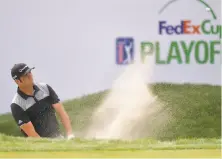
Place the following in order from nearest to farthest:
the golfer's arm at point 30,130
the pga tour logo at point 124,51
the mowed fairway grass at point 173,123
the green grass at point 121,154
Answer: the green grass at point 121,154 → the mowed fairway grass at point 173,123 → the golfer's arm at point 30,130 → the pga tour logo at point 124,51

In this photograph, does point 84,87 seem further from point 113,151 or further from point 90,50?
point 113,151

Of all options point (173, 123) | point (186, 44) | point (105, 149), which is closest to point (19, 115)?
point (105, 149)

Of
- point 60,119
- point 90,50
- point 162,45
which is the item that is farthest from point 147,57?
point 60,119

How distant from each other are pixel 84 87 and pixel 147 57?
0.34 m

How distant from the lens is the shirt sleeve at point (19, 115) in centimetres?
275

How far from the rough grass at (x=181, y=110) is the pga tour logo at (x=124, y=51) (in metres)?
0.17

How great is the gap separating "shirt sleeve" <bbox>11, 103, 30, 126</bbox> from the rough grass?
0.03m

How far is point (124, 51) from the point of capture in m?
2.86

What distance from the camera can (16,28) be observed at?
9.23ft

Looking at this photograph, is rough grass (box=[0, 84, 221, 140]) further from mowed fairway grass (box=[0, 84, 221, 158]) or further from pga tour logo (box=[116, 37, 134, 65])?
pga tour logo (box=[116, 37, 134, 65])

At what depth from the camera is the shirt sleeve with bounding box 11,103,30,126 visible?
2748 millimetres

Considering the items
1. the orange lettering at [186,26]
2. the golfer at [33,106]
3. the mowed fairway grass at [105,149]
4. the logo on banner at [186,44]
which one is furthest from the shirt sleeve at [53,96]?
the orange lettering at [186,26]

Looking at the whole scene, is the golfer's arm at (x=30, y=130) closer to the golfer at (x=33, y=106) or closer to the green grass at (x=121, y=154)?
the golfer at (x=33, y=106)

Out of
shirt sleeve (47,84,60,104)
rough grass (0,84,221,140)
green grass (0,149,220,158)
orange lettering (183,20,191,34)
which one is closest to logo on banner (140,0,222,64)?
orange lettering (183,20,191,34)
